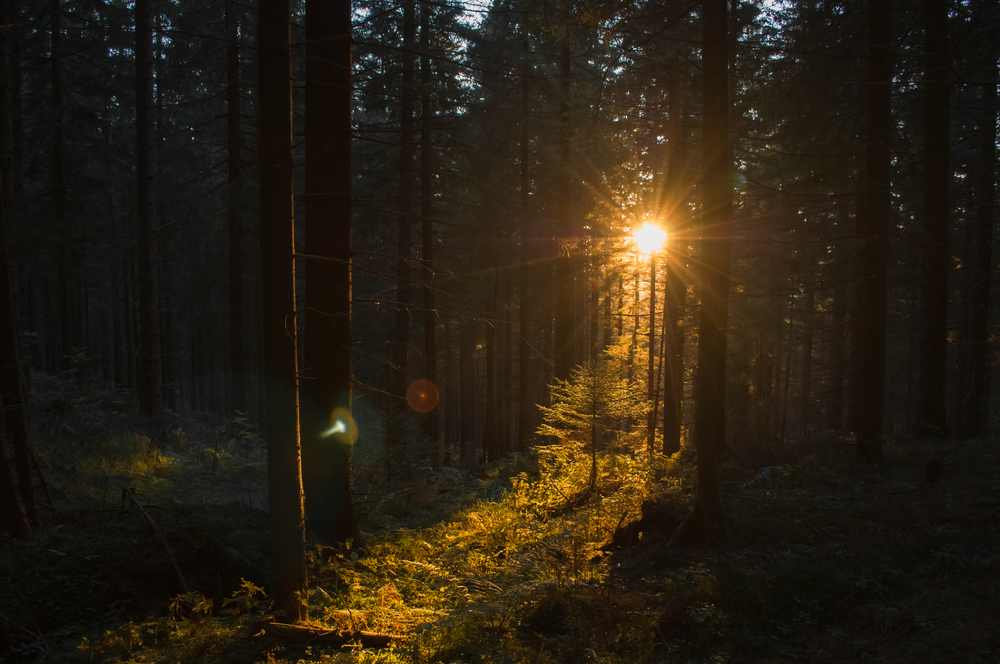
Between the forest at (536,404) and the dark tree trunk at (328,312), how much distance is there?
39 millimetres

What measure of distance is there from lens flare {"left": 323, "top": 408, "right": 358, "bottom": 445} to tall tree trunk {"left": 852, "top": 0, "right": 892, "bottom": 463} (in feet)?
30.7

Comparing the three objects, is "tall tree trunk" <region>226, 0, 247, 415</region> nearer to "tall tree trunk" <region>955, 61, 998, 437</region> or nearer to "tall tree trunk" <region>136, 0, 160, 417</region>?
"tall tree trunk" <region>136, 0, 160, 417</region>

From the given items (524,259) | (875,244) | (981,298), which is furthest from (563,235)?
(981,298)

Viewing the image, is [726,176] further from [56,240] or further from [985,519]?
[56,240]

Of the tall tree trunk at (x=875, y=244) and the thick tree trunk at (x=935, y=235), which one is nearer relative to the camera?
the tall tree trunk at (x=875, y=244)

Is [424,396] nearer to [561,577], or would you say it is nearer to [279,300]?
[561,577]

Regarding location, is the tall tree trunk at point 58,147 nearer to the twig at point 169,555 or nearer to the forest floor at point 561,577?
the forest floor at point 561,577

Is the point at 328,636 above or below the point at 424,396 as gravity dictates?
above

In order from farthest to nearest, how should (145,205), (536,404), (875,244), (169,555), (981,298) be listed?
1. (981,298)
2. (145,205)
3. (536,404)
4. (875,244)
5. (169,555)

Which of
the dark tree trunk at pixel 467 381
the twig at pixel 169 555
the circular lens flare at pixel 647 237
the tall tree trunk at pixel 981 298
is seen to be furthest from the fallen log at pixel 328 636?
the dark tree trunk at pixel 467 381

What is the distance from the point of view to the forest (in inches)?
201

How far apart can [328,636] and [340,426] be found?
272 cm

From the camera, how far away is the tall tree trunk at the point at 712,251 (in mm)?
7168

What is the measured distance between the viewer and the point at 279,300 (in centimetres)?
518
